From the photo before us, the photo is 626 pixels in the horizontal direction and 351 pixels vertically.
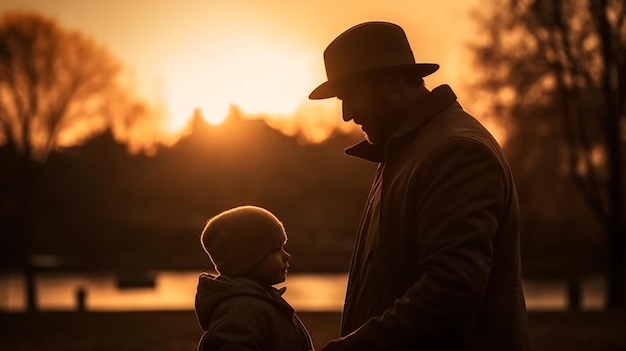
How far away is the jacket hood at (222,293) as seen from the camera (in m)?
2.93

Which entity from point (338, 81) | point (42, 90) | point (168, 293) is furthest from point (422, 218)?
point (168, 293)

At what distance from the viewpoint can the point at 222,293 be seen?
2938 millimetres

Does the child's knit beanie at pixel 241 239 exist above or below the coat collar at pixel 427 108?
below

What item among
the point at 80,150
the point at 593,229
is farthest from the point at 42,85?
the point at 593,229

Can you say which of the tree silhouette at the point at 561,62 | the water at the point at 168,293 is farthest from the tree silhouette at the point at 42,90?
the tree silhouette at the point at 561,62

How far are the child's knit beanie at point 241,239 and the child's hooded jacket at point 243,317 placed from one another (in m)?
0.05

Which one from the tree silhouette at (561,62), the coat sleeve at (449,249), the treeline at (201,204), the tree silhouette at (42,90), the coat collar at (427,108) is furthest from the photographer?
the treeline at (201,204)

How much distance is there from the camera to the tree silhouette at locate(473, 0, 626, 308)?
713 inches

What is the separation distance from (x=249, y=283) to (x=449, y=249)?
0.77 m

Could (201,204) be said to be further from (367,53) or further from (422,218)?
(422,218)

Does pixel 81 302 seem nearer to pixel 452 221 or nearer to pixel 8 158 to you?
pixel 8 158

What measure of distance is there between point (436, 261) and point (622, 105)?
1681cm

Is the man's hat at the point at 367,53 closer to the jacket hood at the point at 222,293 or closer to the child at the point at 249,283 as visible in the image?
the child at the point at 249,283

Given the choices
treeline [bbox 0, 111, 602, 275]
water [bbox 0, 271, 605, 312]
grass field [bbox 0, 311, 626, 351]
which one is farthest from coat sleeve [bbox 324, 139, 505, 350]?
treeline [bbox 0, 111, 602, 275]
